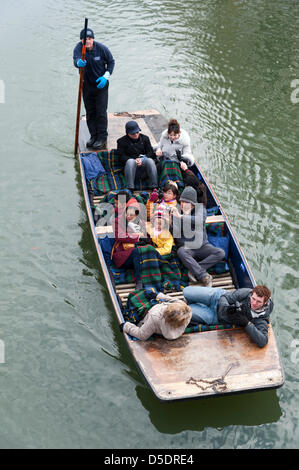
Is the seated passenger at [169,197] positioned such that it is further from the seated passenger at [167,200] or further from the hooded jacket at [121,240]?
the hooded jacket at [121,240]

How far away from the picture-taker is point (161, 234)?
6.49 m

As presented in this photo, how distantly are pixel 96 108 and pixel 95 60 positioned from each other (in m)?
0.83

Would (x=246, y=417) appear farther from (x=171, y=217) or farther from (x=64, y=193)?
(x=64, y=193)

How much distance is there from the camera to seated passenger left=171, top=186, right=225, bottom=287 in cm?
623

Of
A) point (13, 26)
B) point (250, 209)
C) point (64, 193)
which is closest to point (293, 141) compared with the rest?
point (250, 209)

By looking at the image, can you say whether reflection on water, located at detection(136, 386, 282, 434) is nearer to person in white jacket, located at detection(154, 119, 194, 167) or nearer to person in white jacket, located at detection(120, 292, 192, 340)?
person in white jacket, located at detection(120, 292, 192, 340)

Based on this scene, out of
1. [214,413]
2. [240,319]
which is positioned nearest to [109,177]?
→ [240,319]

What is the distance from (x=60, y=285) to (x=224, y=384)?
3.00 m

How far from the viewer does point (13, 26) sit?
14.8 metres

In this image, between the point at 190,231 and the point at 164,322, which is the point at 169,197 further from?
the point at 164,322

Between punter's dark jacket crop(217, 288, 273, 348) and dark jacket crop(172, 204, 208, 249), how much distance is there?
108cm

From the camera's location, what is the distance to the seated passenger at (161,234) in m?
6.43

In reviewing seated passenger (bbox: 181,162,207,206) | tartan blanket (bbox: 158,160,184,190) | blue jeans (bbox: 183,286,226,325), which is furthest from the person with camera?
tartan blanket (bbox: 158,160,184,190)

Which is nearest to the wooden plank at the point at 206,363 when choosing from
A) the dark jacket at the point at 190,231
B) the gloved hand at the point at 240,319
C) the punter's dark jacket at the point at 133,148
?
the gloved hand at the point at 240,319
